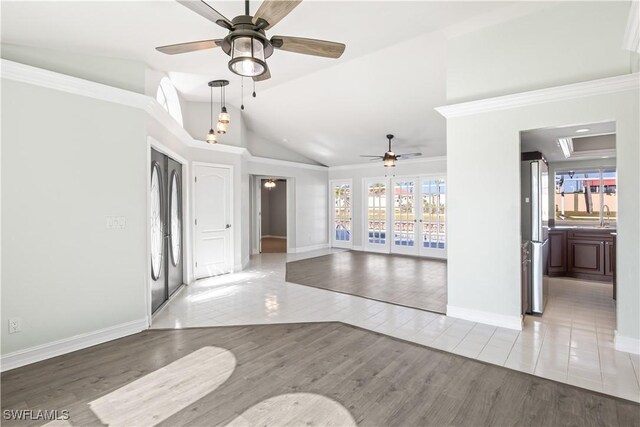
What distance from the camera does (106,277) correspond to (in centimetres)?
332

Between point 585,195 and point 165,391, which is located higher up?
point 585,195

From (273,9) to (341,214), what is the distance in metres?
8.14

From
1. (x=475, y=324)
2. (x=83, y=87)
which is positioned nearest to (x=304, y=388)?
(x=475, y=324)

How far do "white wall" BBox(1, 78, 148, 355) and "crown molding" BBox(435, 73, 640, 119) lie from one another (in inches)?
144

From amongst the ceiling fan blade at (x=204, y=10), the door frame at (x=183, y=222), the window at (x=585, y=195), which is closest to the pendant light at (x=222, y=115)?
the door frame at (x=183, y=222)

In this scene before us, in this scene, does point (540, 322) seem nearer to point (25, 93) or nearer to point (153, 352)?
point (153, 352)

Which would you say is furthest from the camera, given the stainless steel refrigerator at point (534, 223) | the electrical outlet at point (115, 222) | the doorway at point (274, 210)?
the doorway at point (274, 210)

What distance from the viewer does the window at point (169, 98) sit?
14.7 ft

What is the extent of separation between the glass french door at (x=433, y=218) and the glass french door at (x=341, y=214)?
2.21 meters

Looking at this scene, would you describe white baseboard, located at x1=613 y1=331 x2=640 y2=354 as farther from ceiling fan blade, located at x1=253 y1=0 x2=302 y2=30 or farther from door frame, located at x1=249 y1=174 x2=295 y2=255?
door frame, located at x1=249 y1=174 x2=295 y2=255

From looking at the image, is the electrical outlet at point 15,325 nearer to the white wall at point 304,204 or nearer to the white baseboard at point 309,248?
the white wall at point 304,204

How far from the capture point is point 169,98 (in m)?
4.95

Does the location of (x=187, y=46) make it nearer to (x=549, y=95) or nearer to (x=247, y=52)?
(x=247, y=52)

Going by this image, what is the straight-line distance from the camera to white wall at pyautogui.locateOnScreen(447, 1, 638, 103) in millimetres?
3047
